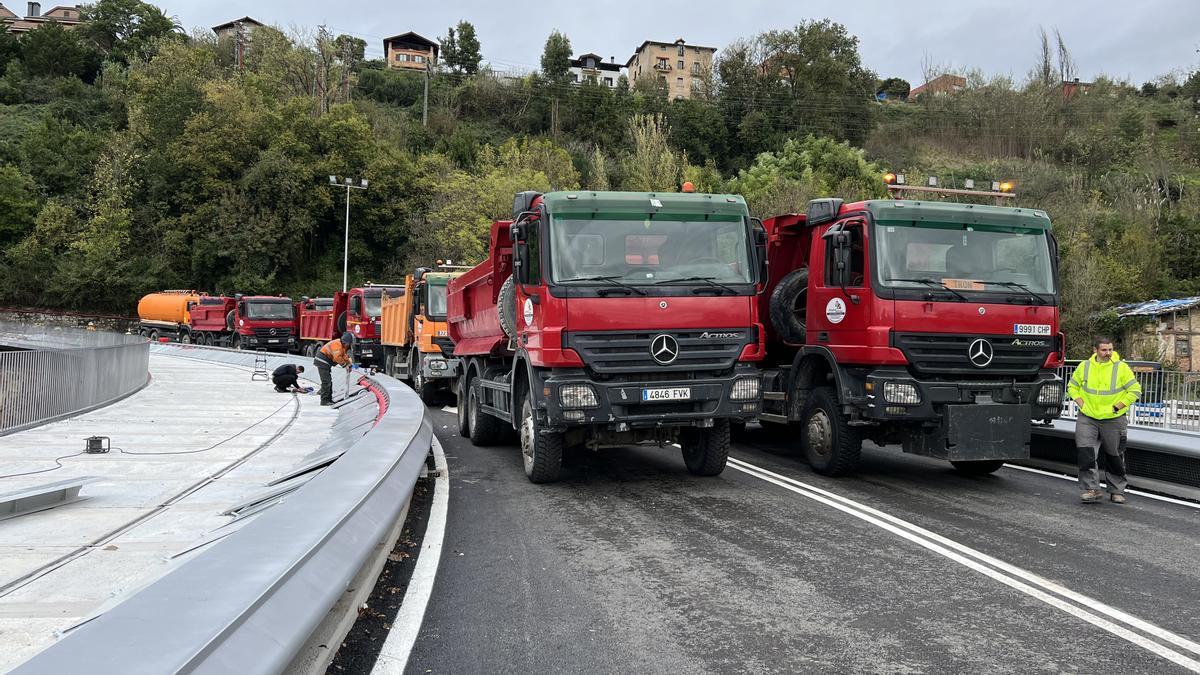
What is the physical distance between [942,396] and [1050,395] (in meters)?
1.32

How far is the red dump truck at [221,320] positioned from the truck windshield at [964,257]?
1451 inches

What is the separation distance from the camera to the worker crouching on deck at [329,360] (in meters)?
18.1

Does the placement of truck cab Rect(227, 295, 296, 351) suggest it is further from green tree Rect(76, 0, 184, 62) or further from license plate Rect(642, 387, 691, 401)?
green tree Rect(76, 0, 184, 62)

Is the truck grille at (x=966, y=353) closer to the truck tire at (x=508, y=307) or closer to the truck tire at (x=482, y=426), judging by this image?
the truck tire at (x=508, y=307)

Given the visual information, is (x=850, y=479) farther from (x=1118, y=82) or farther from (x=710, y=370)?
(x=1118, y=82)

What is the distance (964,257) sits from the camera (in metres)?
9.57

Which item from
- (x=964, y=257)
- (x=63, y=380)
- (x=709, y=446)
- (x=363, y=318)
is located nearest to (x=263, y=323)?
(x=363, y=318)

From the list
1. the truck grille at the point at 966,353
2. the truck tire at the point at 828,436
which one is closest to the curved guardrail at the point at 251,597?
the truck tire at the point at 828,436

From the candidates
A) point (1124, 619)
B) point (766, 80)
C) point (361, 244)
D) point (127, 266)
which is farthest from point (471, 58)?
point (1124, 619)

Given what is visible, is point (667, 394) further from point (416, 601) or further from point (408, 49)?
point (408, 49)

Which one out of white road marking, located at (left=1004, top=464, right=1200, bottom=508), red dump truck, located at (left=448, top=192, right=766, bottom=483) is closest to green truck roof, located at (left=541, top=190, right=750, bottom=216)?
red dump truck, located at (left=448, top=192, right=766, bottom=483)

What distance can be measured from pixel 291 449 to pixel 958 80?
75694 mm

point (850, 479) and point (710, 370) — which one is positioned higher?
point (710, 370)

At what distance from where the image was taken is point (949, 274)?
31.0ft
